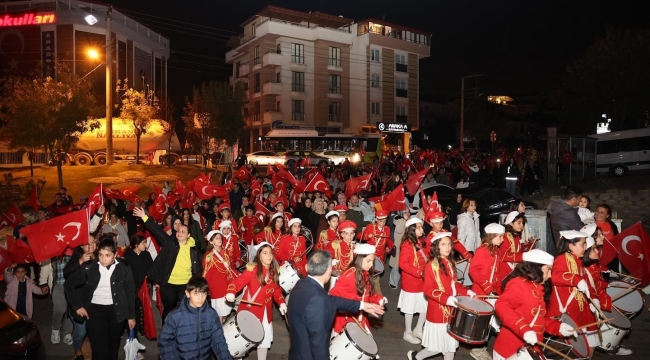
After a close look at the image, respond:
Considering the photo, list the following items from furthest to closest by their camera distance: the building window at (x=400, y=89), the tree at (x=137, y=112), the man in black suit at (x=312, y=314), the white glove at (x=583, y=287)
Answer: the building window at (x=400, y=89)
the tree at (x=137, y=112)
the white glove at (x=583, y=287)
the man in black suit at (x=312, y=314)

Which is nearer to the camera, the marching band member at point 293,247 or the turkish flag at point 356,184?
the marching band member at point 293,247

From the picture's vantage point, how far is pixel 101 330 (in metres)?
6.11

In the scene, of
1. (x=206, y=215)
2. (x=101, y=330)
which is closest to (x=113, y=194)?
(x=206, y=215)

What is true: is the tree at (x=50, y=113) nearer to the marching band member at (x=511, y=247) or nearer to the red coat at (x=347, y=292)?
the marching band member at (x=511, y=247)

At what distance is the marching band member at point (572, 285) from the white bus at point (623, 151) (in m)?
25.0

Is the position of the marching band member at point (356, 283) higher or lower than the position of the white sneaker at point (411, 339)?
higher

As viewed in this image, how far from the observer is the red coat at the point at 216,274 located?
743 cm

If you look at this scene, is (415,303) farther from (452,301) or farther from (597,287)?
(597,287)

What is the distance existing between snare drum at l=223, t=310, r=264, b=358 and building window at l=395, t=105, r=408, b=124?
5591 centimetres

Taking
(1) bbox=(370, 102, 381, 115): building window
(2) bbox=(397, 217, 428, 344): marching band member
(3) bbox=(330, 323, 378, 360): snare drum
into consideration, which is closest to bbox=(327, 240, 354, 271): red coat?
(2) bbox=(397, 217, 428, 344): marching band member

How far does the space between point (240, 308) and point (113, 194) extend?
7937 mm

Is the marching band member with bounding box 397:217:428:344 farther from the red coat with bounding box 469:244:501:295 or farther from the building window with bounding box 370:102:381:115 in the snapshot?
the building window with bounding box 370:102:381:115

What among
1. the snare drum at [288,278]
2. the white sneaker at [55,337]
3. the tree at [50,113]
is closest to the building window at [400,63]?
the tree at [50,113]

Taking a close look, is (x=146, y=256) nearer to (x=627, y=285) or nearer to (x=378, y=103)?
(x=627, y=285)
